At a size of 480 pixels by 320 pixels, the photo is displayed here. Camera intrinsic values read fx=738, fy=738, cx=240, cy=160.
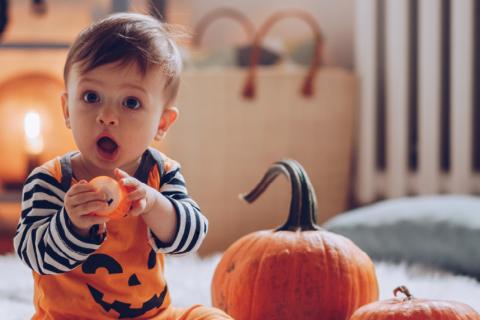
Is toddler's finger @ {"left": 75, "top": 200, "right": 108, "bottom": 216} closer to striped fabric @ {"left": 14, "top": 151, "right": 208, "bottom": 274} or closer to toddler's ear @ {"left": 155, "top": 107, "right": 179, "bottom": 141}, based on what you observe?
striped fabric @ {"left": 14, "top": 151, "right": 208, "bottom": 274}

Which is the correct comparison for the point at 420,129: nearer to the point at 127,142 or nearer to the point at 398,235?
the point at 398,235

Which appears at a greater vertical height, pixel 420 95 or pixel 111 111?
pixel 111 111

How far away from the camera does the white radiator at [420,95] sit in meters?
1.92

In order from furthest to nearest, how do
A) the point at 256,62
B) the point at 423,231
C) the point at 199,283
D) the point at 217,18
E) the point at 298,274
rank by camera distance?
1. the point at 217,18
2. the point at 256,62
3. the point at 423,231
4. the point at 199,283
5. the point at 298,274

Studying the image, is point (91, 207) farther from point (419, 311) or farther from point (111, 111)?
point (419, 311)

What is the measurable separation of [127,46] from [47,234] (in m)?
0.19

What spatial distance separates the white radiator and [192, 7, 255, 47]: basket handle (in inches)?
11.9

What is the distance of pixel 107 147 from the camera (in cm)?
69

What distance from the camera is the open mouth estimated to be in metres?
0.68

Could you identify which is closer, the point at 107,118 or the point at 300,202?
the point at 107,118

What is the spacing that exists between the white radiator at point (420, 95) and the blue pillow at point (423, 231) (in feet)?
1.75

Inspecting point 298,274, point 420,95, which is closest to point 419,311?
point 298,274

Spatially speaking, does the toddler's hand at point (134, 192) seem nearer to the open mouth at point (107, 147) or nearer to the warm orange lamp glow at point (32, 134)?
the open mouth at point (107, 147)

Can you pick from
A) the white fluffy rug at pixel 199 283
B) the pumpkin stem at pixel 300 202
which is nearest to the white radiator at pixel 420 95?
the white fluffy rug at pixel 199 283
